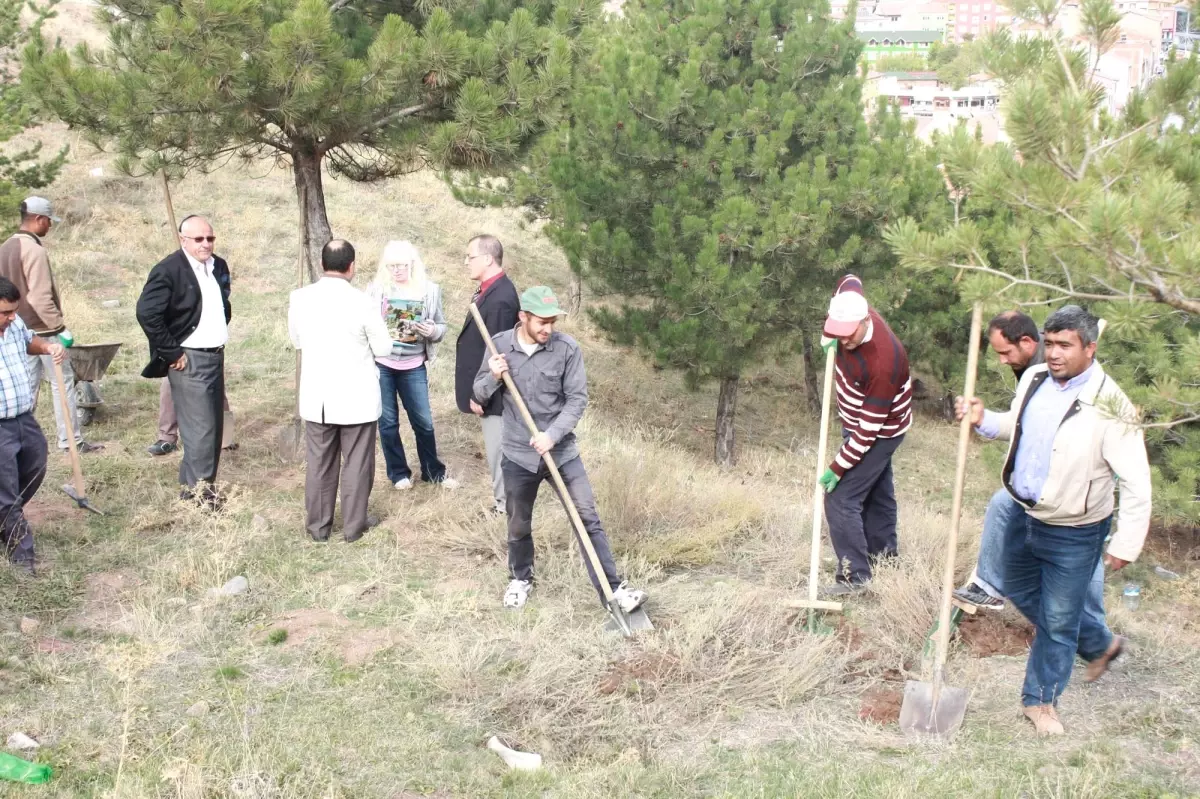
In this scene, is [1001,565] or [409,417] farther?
[409,417]

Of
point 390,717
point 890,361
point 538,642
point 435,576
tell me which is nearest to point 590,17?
point 890,361

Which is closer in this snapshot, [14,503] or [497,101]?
[14,503]

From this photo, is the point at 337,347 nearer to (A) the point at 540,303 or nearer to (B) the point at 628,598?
(A) the point at 540,303

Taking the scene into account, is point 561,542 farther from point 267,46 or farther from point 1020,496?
point 267,46

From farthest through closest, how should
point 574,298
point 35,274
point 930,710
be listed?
point 574,298, point 35,274, point 930,710

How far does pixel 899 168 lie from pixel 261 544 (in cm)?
638

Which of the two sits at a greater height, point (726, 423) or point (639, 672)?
point (639, 672)

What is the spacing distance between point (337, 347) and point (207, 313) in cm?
97

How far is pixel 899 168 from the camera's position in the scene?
8.97m

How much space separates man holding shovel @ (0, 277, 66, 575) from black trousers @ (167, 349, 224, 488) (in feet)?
2.69

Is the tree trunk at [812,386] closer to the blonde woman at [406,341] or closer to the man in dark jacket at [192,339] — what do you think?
the blonde woman at [406,341]

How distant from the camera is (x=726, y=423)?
10500mm

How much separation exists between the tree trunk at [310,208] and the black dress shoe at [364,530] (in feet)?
6.75

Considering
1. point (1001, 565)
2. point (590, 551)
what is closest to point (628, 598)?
point (590, 551)
